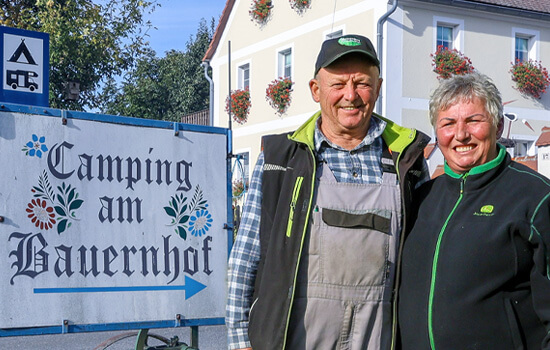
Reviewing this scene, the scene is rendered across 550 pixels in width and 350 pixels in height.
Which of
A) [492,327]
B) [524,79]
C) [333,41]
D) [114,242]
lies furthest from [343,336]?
[524,79]

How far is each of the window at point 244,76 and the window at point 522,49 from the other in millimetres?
7884

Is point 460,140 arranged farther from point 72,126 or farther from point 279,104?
point 279,104

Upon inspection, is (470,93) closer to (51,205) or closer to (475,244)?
(475,244)

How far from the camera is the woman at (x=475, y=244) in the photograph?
2279 millimetres

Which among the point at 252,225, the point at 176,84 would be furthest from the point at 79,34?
the point at 176,84

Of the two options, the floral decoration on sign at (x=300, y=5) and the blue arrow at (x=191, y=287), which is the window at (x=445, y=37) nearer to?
the floral decoration on sign at (x=300, y=5)

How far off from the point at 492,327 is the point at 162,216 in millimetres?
2461

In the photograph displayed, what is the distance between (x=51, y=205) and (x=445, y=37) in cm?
1501

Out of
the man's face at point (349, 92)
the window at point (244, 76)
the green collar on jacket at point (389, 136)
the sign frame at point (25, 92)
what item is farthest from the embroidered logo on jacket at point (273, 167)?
the window at point (244, 76)

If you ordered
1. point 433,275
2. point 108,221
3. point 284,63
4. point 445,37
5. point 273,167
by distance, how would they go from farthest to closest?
point 284,63
point 445,37
point 108,221
point 273,167
point 433,275

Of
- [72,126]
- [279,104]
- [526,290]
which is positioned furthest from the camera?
[279,104]

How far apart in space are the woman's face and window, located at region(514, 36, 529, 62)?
16.9 metres

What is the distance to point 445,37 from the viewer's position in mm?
17594

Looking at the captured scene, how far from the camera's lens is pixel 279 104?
65.3 feet
